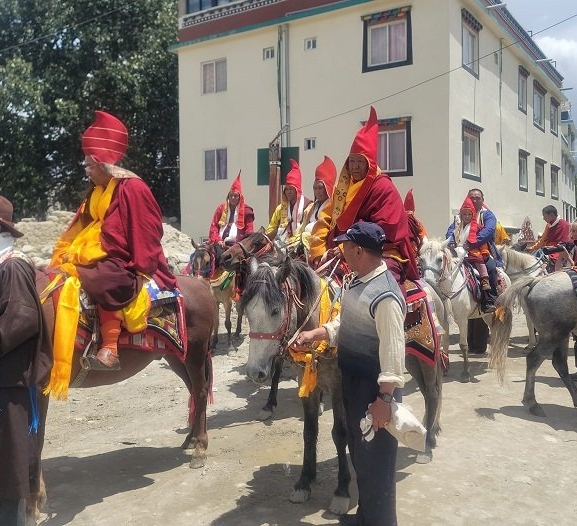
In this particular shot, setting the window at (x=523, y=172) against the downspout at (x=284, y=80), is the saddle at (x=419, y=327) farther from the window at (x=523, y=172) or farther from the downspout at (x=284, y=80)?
the window at (x=523, y=172)

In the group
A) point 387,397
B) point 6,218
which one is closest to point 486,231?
point 387,397

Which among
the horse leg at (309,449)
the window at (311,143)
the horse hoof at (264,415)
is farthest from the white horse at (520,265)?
the window at (311,143)

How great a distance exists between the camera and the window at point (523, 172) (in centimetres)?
2045

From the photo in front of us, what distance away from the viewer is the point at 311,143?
1723cm

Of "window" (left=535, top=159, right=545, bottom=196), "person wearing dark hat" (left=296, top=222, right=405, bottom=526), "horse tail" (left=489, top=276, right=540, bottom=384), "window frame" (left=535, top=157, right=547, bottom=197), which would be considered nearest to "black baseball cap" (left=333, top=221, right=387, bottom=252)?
"person wearing dark hat" (left=296, top=222, right=405, bottom=526)

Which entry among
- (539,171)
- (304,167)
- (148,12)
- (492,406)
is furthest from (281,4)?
(492,406)

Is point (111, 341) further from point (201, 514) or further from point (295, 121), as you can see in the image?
point (295, 121)

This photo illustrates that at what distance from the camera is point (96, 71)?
71.6ft

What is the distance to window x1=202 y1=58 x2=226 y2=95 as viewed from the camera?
19.2 m

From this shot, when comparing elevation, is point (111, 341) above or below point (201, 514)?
above

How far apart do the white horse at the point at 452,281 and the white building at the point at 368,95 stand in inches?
267

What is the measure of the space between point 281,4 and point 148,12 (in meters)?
7.12

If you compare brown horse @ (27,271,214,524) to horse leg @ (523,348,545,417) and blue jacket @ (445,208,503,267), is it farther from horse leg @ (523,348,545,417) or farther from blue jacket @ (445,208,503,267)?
blue jacket @ (445,208,503,267)

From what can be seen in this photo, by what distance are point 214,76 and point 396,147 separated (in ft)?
22.8
